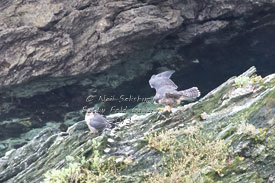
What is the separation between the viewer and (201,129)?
1133cm

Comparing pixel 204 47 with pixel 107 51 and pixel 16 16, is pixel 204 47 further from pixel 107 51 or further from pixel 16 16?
pixel 16 16

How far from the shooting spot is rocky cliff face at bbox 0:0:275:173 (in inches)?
672

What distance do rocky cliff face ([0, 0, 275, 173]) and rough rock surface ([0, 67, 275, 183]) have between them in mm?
3714

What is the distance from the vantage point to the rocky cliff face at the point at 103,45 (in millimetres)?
17078

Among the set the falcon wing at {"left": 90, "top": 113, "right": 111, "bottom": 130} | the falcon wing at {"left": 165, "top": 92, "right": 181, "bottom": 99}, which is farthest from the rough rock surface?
the falcon wing at {"left": 165, "top": 92, "right": 181, "bottom": 99}

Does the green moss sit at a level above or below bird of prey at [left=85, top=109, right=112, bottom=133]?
above

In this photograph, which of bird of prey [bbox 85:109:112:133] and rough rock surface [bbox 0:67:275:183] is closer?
rough rock surface [bbox 0:67:275:183]

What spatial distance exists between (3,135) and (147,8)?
349 inches

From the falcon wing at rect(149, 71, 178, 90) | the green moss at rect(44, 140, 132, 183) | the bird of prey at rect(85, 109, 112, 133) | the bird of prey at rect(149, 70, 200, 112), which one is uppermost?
the green moss at rect(44, 140, 132, 183)

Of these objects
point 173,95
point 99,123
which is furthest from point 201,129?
point 99,123

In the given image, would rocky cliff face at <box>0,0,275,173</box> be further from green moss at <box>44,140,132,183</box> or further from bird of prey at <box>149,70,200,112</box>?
green moss at <box>44,140,132,183</box>

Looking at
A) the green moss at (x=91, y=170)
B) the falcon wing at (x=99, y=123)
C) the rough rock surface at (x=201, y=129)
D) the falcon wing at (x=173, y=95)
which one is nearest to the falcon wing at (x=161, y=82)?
the falcon wing at (x=173, y=95)

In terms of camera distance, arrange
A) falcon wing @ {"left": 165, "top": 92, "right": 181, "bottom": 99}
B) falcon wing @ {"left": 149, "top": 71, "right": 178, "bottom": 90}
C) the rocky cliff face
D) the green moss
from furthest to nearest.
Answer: the rocky cliff face
falcon wing @ {"left": 149, "top": 71, "right": 178, "bottom": 90}
falcon wing @ {"left": 165, "top": 92, "right": 181, "bottom": 99}
the green moss

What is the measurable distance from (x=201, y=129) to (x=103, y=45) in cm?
720
